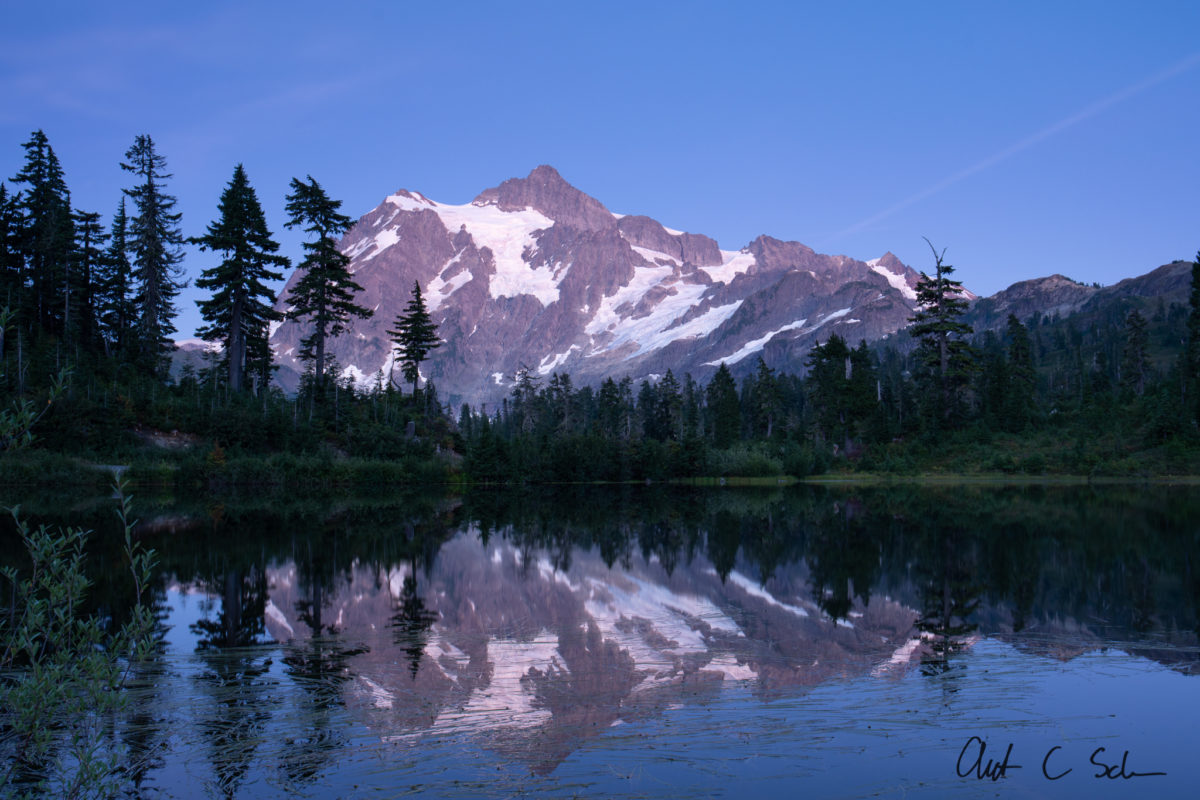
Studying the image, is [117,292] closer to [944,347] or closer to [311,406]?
[311,406]

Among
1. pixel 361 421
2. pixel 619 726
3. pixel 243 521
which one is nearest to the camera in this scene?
pixel 619 726

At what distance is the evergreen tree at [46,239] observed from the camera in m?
49.2

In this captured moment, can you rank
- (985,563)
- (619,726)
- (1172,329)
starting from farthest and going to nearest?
(1172,329), (985,563), (619,726)

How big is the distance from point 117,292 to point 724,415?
58.1 metres

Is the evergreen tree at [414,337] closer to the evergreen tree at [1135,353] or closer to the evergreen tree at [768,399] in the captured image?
the evergreen tree at [768,399]

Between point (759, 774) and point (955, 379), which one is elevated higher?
point (955, 379)

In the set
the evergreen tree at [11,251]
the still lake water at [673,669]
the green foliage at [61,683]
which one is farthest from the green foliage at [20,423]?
the evergreen tree at [11,251]

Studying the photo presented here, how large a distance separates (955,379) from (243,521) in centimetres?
5472

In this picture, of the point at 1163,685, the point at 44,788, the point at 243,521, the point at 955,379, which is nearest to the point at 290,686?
the point at 44,788

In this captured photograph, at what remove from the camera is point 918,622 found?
10734 millimetres

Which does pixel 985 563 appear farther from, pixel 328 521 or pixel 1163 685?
pixel 328 521

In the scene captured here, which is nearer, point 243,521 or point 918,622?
point 918,622
